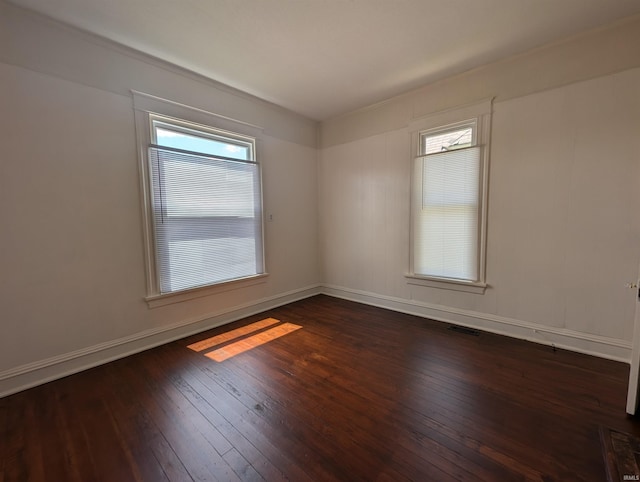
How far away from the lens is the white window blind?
3070mm

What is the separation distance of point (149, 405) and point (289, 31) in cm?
313

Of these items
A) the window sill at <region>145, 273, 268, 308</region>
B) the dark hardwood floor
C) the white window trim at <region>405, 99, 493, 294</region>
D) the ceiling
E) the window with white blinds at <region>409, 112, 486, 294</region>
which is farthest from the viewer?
the window with white blinds at <region>409, 112, 486, 294</region>

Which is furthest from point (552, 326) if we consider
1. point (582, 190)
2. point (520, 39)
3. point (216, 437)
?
point (216, 437)

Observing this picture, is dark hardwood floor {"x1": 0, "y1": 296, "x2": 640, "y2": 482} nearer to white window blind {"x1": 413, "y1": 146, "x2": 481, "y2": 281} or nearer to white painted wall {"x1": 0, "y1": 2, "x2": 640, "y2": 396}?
white painted wall {"x1": 0, "y1": 2, "x2": 640, "y2": 396}

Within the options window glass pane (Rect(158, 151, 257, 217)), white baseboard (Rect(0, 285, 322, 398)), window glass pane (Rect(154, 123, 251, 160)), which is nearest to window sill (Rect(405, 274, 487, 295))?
white baseboard (Rect(0, 285, 322, 398))

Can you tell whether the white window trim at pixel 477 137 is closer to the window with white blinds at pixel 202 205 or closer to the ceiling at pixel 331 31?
the ceiling at pixel 331 31

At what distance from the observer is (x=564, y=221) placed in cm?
255

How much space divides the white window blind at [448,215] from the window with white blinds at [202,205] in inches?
85.9

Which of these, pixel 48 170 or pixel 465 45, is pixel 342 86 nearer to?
pixel 465 45

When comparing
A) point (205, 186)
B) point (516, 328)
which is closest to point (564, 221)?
point (516, 328)

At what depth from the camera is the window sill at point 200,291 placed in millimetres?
2791

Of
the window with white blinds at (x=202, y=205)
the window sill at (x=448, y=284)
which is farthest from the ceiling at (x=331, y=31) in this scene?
the window sill at (x=448, y=284)

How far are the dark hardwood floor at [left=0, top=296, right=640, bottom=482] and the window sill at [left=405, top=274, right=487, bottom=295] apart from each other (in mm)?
602

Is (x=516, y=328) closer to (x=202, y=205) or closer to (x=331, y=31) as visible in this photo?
(x=331, y=31)
